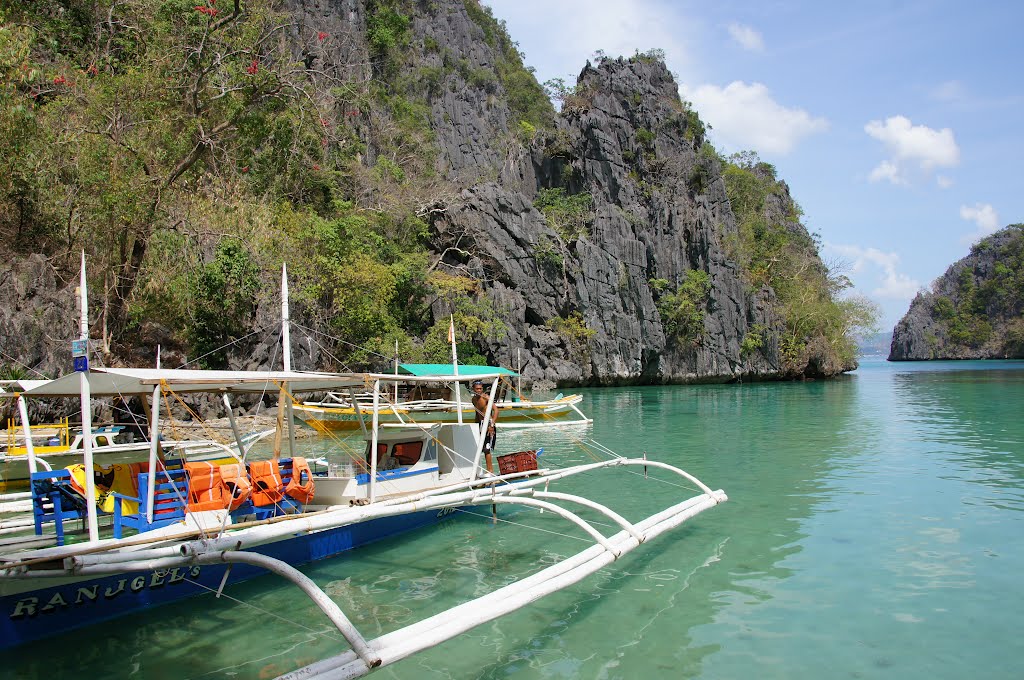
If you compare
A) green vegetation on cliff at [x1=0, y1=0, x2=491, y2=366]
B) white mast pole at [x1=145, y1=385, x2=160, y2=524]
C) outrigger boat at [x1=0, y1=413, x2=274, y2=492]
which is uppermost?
green vegetation on cliff at [x1=0, y1=0, x2=491, y2=366]

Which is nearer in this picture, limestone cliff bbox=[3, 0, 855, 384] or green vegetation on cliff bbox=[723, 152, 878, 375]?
limestone cliff bbox=[3, 0, 855, 384]

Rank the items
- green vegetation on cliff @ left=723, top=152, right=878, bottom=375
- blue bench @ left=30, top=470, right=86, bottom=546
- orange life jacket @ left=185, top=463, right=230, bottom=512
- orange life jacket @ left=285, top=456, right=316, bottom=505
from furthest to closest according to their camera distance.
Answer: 1. green vegetation on cliff @ left=723, top=152, right=878, bottom=375
2. orange life jacket @ left=285, top=456, right=316, bottom=505
3. orange life jacket @ left=185, top=463, right=230, bottom=512
4. blue bench @ left=30, top=470, right=86, bottom=546

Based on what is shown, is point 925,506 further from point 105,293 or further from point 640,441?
point 105,293

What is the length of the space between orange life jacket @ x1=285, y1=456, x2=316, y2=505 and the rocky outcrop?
121620 millimetres

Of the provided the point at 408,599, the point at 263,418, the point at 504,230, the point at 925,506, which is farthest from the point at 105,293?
the point at 504,230

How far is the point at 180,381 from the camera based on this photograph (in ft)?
28.0

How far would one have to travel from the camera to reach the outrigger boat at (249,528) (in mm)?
6281

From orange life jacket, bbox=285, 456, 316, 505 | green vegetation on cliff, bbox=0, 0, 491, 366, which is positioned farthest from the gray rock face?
orange life jacket, bbox=285, 456, 316, 505

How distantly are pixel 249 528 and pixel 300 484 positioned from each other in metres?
1.58

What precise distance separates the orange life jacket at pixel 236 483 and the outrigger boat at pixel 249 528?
20 millimetres

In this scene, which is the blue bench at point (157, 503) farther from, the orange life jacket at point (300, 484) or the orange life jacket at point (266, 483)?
the orange life jacket at point (300, 484)

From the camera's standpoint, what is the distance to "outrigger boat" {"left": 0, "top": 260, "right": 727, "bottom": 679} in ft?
20.6

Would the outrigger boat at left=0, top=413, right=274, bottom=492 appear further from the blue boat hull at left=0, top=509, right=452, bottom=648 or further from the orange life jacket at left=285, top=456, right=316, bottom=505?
the blue boat hull at left=0, top=509, right=452, bottom=648

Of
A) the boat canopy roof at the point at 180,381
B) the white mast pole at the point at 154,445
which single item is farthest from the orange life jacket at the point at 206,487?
the boat canopy roof at the point at 180,381
